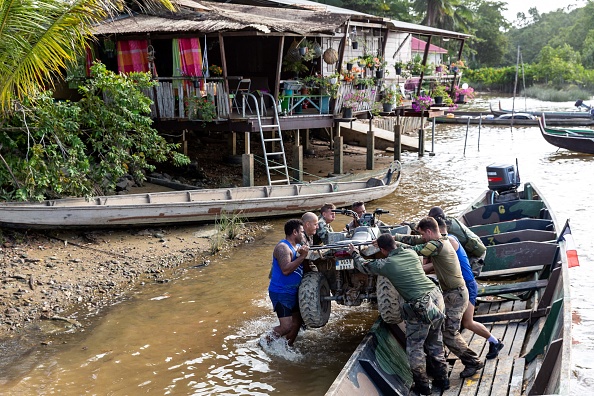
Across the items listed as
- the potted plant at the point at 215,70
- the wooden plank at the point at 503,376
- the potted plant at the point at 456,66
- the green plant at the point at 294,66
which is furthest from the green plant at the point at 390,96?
the wooden plank at the point at 503,376

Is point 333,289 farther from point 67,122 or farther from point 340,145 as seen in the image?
point 340,145

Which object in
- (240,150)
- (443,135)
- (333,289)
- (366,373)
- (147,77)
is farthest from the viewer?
(443,135)

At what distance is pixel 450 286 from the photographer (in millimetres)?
7430

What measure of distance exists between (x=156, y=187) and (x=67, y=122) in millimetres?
3512

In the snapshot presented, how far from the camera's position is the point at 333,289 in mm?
8453

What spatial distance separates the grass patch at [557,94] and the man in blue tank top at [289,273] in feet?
174

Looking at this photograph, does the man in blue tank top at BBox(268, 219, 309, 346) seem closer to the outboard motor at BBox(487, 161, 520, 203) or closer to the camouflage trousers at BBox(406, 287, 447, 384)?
the camouflage trousers at BBox(406, 287, 447, 384)

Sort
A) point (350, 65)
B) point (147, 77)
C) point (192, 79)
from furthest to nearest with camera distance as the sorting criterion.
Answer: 1. point (350, 65)
2. point (192, 79)
3. point (147, 77)


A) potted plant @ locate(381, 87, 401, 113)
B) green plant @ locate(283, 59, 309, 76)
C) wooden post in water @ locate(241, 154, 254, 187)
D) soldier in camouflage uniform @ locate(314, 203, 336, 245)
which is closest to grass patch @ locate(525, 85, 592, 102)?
potted plant @ locate(381, 87, 401, 113)

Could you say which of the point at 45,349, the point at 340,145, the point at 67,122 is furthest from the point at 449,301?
the point at 340,145

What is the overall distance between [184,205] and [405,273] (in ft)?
25.4

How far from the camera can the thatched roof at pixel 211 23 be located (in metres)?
15.7

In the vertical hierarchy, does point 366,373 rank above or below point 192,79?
below

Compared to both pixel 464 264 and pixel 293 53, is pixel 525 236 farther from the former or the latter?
pixel 293 53
